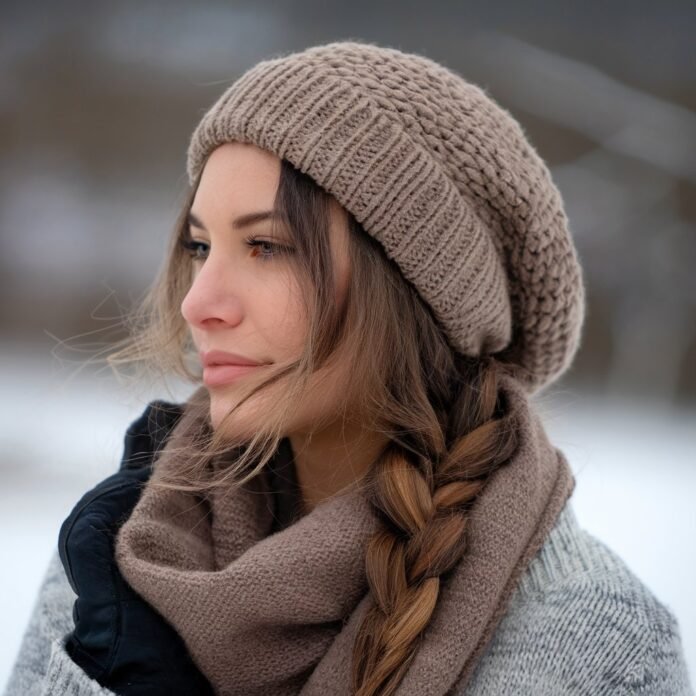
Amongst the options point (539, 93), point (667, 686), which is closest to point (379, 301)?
point (667, 686)

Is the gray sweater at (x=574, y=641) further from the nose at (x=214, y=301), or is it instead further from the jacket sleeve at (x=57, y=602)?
the nose at (x=214, y=301)

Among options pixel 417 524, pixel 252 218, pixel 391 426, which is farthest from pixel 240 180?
pixel 417 524

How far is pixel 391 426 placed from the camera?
1.25m

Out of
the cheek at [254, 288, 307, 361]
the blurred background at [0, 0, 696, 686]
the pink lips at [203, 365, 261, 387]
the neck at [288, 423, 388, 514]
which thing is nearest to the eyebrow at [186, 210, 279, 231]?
the cheek at [254, 288, 307, 361]

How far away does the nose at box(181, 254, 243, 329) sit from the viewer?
1.17 m

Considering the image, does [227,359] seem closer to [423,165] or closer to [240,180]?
[240,180]

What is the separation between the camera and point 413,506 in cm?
114

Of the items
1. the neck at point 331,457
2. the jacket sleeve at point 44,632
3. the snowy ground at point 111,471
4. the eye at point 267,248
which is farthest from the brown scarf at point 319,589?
the snowy ground at point 111,471

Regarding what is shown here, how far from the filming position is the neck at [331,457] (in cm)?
131

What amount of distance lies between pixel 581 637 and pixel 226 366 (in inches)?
25.0

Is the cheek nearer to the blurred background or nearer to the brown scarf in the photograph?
the brown scarf

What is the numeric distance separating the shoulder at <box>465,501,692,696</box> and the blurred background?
220 cm

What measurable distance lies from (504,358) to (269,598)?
0.64m

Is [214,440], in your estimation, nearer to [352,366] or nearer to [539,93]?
[352,366]
